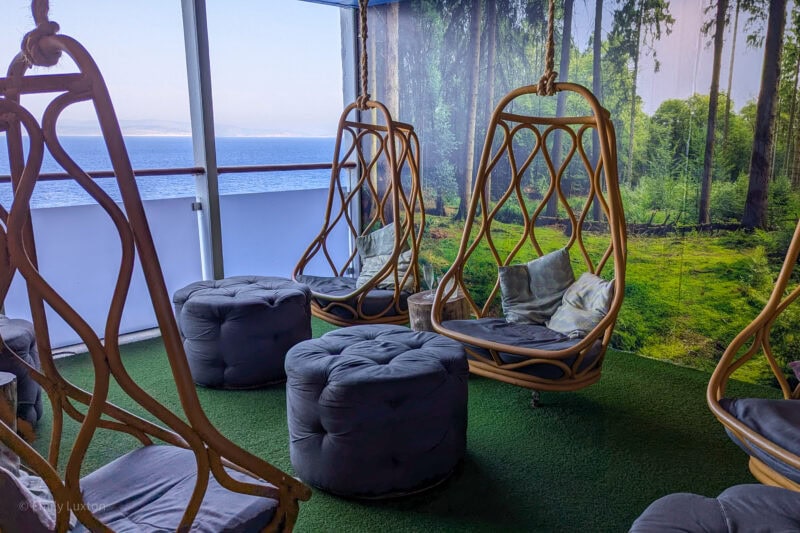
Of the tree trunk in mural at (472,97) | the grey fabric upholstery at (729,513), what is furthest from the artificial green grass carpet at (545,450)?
the tree trunk in mural at (472,97)

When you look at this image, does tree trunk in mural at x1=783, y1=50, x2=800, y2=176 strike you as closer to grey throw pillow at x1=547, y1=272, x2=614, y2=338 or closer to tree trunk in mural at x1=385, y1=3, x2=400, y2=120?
grey throw pillow at x1=547, y1=272, x2=614, y2=338

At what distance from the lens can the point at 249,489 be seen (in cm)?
119

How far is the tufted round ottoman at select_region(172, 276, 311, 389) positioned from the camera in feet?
9.90

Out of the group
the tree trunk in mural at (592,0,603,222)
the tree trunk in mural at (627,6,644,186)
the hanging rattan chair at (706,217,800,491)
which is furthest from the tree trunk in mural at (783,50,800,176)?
the hanging rattan chair at (706,217,800,491)

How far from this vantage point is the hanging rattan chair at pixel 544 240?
2.55 m

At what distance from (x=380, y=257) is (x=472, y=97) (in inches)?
56.2

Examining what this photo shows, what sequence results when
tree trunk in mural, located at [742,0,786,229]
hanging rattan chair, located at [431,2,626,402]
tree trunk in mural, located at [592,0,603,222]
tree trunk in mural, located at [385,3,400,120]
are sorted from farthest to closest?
tree trunk in mural, located at [385,3,400,120] < tree trunk in mural, located at [592,0,603,222] < tree trunk in mural, located at [742,0,786,229] < hanging rattan chair, located at [431,2,626,402]

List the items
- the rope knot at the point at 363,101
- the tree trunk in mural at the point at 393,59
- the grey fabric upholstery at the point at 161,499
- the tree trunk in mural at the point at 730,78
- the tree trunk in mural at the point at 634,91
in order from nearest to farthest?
the grey fabric upholstery at the point at 161,499, the tree trunk in mural at the point at 730,78, the tree trunk in mural at the point at 634,91, the rope knot at the point at 363,101, the tree trunk in mural at the point at 393,59

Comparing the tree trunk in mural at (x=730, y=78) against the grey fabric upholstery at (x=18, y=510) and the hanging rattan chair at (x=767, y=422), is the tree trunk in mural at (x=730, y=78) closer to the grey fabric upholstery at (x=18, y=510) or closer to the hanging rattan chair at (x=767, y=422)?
the hanging rattan chair at (x=767, y=422)

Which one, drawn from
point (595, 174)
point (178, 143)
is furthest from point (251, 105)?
point (595, 174)

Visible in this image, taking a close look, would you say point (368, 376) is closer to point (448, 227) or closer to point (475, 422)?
point (475, 422)

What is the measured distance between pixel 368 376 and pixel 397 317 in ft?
5.01

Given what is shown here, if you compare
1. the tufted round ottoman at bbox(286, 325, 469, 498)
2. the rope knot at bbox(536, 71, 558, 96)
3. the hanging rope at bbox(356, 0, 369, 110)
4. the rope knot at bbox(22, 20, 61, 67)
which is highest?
the hanging rope at bbox(356, 0, 369, 110)

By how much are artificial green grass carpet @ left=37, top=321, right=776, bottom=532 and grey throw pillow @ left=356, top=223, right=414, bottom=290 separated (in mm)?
912
